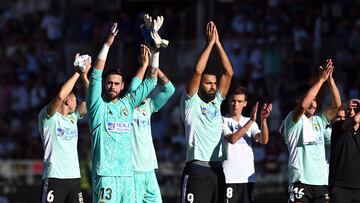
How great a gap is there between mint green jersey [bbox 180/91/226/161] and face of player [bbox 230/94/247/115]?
71cm

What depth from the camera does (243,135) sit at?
15781 millimetres

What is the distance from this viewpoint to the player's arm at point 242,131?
15180 millimetres

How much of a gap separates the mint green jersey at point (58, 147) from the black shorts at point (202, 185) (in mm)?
1638

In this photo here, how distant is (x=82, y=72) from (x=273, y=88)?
1220 centimetres

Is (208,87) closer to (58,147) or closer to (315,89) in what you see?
(315,89)

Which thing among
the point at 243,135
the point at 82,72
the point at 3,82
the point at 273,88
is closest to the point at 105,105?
the point at 82,72

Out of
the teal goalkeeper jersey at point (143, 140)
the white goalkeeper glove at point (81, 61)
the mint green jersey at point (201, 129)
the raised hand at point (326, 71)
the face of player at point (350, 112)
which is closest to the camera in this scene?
the white goalkeeper glove at point (81, 61)

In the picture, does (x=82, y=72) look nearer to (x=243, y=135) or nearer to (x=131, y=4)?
(x=243, y=135)

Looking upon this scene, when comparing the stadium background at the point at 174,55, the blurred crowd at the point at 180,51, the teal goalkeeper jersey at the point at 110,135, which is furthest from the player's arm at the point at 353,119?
the stadium background at the point at 174,55

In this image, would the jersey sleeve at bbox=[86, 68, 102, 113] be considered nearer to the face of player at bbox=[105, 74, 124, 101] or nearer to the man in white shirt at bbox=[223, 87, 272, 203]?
the face of player at bbox=[105, 74, 124, 101]

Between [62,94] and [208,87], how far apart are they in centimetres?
214

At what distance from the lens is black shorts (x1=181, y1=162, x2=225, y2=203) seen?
15000 mm

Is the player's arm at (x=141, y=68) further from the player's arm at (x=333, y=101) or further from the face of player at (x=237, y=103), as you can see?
the player's arm at (x=333, y=101)

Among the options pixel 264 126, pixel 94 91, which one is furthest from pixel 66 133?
pixel 264 126
